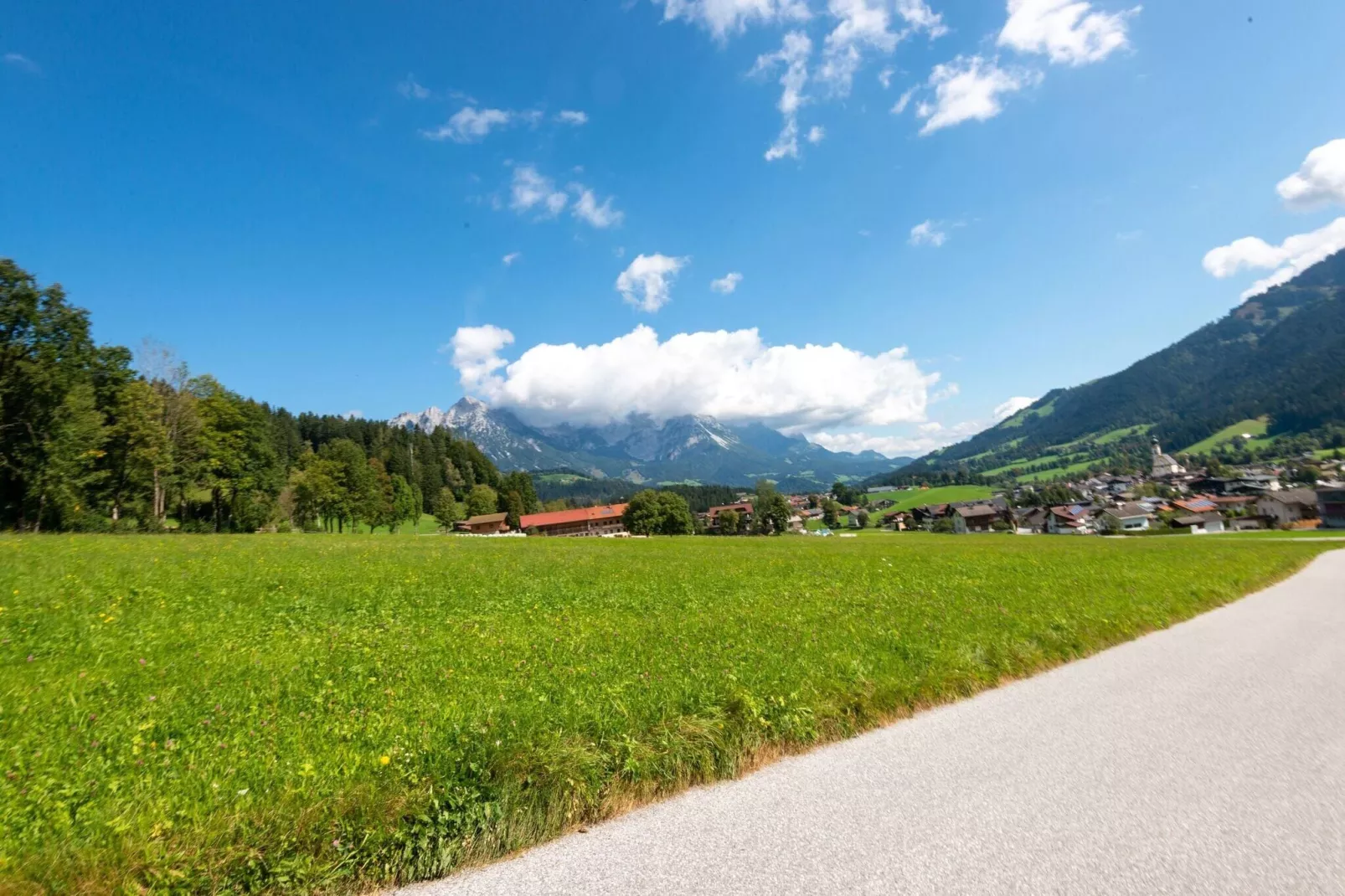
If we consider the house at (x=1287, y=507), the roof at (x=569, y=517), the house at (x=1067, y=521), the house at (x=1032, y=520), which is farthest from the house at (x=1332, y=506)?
the roof at (x=569, y=517)

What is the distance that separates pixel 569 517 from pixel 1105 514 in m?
126

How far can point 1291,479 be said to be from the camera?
15838cm

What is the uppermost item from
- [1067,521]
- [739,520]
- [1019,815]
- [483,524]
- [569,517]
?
[483,524]

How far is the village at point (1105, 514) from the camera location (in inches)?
4333

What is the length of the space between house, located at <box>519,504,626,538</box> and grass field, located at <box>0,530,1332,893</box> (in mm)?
120545

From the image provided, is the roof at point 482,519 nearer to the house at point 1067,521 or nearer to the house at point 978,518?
the house at point 978,518

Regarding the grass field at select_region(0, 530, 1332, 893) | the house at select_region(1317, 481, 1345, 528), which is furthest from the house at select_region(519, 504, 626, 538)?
the house at select_region(1317, 481, 1345, 528)

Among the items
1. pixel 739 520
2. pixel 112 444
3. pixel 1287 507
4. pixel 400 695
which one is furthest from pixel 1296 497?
pixel 112 444

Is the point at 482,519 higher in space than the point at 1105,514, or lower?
higher

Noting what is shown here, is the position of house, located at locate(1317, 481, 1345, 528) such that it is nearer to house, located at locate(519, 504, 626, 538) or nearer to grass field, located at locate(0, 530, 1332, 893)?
grass field, located at locate(0, 530, 1332, 893)

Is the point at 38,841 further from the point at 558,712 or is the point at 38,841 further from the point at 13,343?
the point at 13,343

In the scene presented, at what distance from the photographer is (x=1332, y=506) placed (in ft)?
333

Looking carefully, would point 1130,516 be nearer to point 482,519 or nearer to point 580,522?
point 580,522

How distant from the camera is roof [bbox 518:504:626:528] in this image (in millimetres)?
130875
